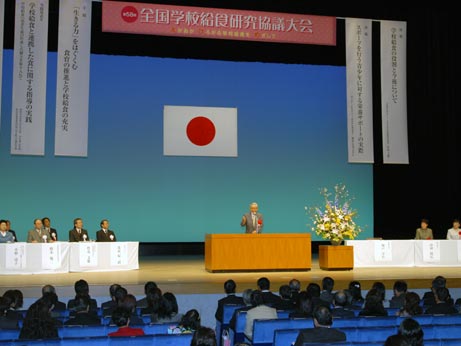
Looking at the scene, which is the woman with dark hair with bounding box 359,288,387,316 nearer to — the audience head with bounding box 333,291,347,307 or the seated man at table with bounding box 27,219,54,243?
the audience head with bounding box 333,291,347,307

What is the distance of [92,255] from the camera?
9953mm

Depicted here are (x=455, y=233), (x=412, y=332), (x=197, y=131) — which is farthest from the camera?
(x=197, y=131)

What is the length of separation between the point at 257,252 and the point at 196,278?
45.1 inches

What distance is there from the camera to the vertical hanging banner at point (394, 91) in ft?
38.5

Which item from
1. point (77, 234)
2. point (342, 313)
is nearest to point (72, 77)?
point (77, 234)

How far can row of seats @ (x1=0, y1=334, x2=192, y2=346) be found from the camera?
3.42m

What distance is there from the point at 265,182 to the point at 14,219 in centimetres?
488

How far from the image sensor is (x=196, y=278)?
9039 mm

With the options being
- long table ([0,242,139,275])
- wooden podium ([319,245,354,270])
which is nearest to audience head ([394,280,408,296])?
wooden podium ([319,245,354,270])

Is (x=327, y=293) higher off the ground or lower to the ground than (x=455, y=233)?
lower

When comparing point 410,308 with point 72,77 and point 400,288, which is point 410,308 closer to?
point 400,288

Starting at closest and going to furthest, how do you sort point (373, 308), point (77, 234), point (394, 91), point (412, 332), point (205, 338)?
point (205, 338) → point (412, 332) → point (373, 308) → point (77, 234) → point (394, 91)

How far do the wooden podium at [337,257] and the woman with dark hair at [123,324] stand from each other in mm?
6454

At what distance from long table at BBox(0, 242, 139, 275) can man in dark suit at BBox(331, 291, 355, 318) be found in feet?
18.0
